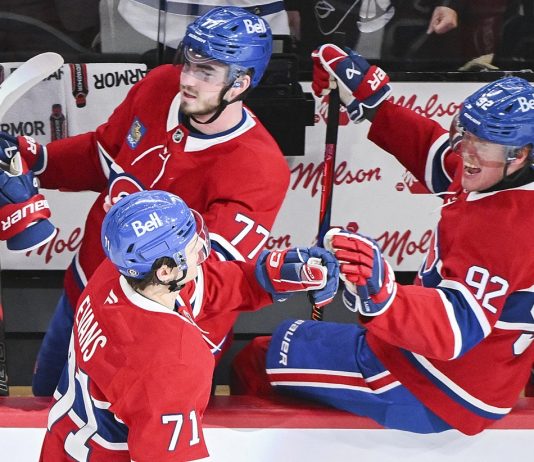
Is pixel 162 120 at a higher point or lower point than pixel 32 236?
higher

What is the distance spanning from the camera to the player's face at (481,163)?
2012 mm

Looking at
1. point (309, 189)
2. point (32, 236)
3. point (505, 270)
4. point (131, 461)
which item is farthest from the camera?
point (309, 189)

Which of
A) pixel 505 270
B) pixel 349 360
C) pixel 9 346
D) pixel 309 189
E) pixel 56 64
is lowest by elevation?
pixel 9 346

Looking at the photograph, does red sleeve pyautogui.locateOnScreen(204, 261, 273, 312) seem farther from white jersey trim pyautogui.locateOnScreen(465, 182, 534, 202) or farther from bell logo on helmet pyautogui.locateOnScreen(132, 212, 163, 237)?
white jersey trim pyautogui.locateOnScreen(465, 182, 534, 202)

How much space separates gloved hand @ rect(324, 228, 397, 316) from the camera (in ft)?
6.24

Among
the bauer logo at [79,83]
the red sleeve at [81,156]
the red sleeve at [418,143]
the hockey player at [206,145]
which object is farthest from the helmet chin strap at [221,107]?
the bauer logo at [79,83]

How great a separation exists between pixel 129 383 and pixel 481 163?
2.95ft

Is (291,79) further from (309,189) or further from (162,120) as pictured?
(162,120)

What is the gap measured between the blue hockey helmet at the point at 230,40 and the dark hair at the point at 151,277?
62 centimetres

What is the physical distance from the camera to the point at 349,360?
230 centimetres

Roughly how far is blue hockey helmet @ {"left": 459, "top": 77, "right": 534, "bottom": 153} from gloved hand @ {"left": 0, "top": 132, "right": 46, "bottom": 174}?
1.11 meters

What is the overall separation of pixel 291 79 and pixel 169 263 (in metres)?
1.72

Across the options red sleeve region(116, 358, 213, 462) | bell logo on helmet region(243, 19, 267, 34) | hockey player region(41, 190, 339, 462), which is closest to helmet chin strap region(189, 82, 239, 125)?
bell logo on helmet region(243, 19, 267, 34)

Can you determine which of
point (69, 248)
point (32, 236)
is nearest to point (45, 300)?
point (69, 248)
